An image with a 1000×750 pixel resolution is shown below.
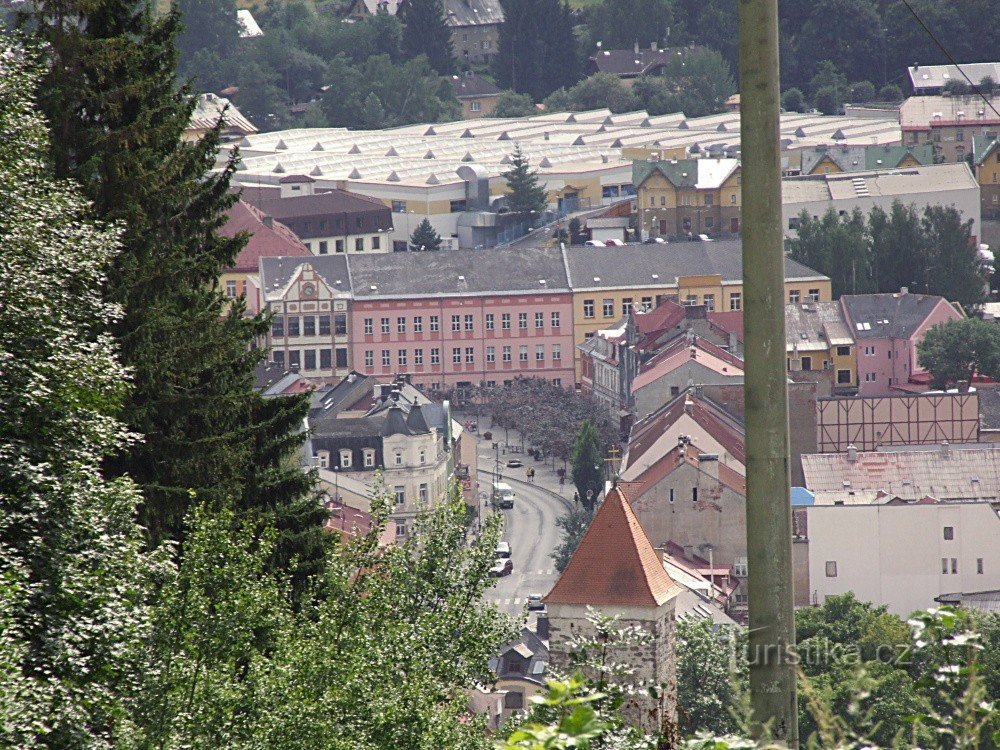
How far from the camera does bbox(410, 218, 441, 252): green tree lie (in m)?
111

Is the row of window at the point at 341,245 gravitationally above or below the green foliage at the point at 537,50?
below

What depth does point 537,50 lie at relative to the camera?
540 feet

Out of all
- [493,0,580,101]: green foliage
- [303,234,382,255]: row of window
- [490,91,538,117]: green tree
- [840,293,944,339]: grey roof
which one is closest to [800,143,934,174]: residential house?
[303,234,382,255]: row of window

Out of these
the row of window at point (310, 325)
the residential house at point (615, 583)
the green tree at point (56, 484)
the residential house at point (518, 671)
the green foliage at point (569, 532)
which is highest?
the green tree at point (56, 484)

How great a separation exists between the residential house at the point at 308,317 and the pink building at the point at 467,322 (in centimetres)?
189

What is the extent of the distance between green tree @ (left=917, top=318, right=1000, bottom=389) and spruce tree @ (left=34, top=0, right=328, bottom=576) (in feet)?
209

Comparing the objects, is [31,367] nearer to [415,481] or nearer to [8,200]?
[8,200]

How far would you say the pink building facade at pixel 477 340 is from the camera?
9175cm

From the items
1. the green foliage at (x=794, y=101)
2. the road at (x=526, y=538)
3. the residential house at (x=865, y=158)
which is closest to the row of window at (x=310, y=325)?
the road at (x=526, y=538)

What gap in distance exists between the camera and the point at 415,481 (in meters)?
68.2

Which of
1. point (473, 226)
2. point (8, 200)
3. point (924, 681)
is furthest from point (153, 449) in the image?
point (473, 226)

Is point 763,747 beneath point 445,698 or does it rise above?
above

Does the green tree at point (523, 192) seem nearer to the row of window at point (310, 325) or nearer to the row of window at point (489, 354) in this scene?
the row of window at point (489, 354)

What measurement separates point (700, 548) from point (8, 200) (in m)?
42.8
